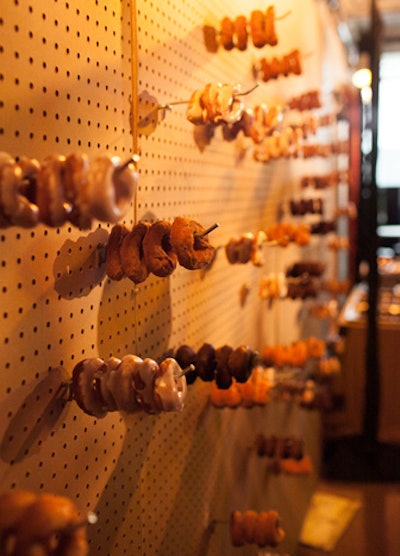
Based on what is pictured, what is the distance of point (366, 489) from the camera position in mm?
4324

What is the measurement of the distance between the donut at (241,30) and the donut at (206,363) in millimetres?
903

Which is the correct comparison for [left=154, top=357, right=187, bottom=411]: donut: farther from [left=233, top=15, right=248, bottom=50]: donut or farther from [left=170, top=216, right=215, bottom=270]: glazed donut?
[left=233, top=15, right=248, bottom=50]: donut

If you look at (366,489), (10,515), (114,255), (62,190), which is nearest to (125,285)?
(114,255)

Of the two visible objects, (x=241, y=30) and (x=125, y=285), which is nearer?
(x=125, y=285)

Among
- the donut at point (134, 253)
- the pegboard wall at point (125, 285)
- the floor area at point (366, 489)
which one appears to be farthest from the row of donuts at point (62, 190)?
the floor area at point (366, 489)

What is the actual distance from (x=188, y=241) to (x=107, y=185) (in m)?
0.41

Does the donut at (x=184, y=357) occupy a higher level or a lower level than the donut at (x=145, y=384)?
lower

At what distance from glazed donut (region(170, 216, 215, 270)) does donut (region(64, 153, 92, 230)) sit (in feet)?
1.28

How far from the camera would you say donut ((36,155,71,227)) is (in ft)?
2.92

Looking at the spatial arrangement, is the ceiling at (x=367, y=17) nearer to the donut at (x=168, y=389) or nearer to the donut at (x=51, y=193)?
the donut at (x=168, y=389)

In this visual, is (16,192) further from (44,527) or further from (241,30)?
(241,30)

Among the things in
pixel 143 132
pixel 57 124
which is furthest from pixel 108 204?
pixel 143 132

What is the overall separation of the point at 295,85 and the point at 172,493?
2.22m

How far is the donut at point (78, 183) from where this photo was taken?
893mm
